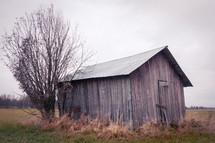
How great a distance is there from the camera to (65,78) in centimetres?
1305

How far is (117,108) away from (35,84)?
19.1 ft

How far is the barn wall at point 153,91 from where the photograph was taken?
10562 millimetres

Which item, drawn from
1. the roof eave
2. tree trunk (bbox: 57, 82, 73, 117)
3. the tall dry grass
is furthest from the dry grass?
the roof eave

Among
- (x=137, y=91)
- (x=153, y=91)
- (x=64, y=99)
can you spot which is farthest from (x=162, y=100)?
(x=64, y=99)

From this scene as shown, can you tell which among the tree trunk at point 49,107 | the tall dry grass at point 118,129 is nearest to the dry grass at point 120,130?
the tall dry grass at point 118,129

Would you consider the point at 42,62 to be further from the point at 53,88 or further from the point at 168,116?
the point at 168,116

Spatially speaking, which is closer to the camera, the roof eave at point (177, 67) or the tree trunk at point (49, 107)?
the tree trunk at point (49, 107)

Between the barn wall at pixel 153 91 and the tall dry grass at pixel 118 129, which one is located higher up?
the barn wall at pixel 153 91

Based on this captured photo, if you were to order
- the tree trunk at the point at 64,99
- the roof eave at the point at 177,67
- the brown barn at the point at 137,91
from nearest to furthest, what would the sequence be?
1. the brown barn at the point at 137,91
2. the roof eave at the point at 177,67
3. the tree trunk at the point at 64,99

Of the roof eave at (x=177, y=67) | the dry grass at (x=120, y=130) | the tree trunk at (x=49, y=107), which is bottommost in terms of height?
the dry grass at (x=120, y=130)

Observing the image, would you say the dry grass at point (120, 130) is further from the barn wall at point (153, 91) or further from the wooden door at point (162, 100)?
the barn wall at point (153, 91)

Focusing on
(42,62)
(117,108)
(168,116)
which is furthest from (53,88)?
(168,116)

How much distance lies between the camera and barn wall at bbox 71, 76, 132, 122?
34.5 ft

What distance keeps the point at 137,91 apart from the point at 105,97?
2.25 meters
